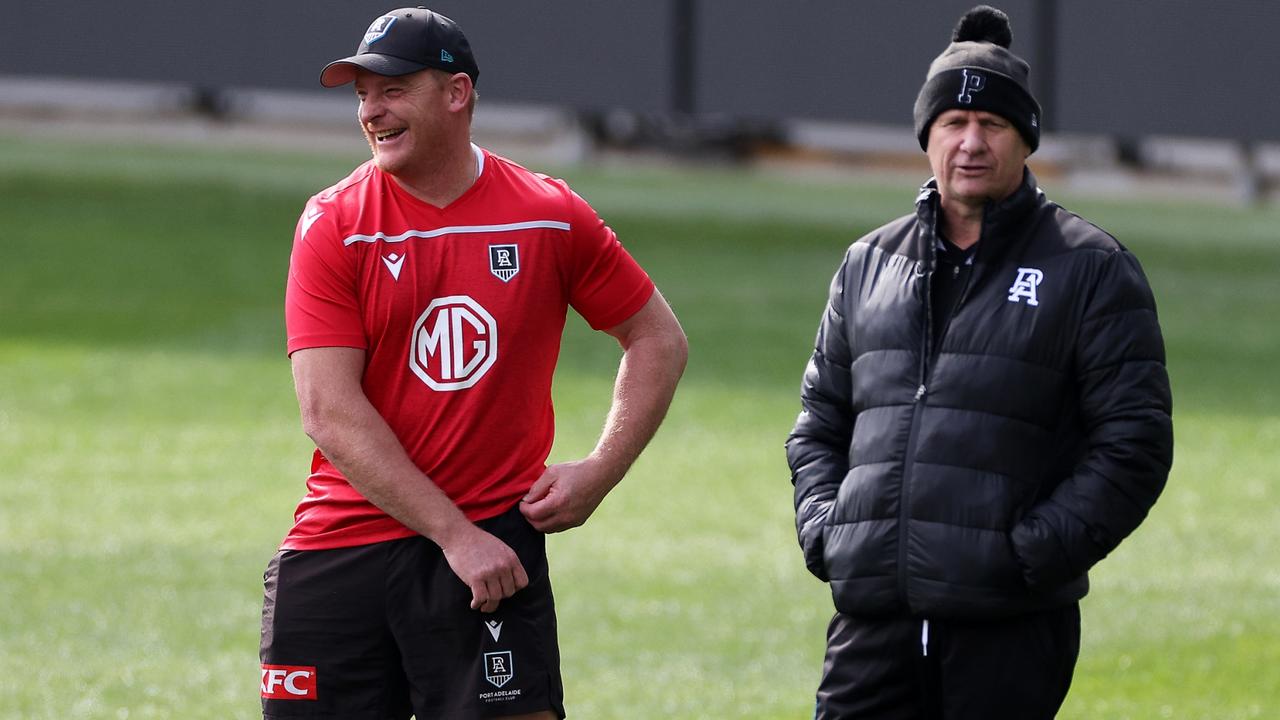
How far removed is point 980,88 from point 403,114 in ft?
4.28

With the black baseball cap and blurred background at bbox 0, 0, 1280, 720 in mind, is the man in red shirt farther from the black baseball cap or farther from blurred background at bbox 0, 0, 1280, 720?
blurred background at bbox 0, 0, 1280, 720

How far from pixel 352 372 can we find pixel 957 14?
2046cm

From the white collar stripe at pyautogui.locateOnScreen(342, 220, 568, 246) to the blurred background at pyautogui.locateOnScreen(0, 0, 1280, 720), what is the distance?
350 centimetres

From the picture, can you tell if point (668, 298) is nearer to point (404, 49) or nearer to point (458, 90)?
point (458, 90)

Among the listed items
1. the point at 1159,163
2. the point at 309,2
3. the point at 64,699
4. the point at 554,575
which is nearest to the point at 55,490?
the point at 554,575

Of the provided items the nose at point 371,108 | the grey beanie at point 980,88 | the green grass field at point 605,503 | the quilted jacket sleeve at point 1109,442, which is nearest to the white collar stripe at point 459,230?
the nose at point 371,108

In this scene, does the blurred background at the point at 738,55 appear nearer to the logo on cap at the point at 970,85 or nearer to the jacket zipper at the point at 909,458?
the logo on cap at the point at 970,85

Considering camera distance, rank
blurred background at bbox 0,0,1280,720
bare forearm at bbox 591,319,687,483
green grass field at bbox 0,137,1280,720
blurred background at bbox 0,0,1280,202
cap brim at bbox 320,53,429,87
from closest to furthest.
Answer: cap brim at bbox 320,53,429,87
bare forearm at bbox 591,319,687,483
green grass field at bbox 0,137,1280,720
blurred background at bbox 0,0,1280,720
blurred background at bbox 0,0,1280,202

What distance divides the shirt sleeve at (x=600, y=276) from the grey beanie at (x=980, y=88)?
751 millimetres

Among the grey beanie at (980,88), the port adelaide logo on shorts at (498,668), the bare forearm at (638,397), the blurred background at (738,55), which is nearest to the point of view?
the port adelaide logo on shorts at (498,668)

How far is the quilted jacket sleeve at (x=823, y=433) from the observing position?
4.45 metres

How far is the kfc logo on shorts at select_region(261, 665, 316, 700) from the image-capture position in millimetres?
4184

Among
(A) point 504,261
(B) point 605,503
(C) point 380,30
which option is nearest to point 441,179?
(A) point 504,261

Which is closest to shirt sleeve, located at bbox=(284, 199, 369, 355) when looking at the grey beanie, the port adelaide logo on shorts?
the port adelaide logo on shorts
